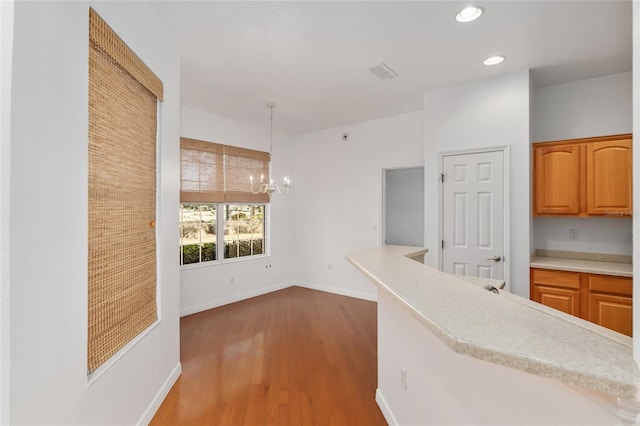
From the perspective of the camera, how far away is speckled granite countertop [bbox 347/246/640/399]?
25.4 inches

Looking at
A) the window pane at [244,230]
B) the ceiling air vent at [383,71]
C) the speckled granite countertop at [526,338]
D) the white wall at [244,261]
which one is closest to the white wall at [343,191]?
the white wall at [244,261]

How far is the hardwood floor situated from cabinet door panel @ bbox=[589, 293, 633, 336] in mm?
2151

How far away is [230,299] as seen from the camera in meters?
4.95

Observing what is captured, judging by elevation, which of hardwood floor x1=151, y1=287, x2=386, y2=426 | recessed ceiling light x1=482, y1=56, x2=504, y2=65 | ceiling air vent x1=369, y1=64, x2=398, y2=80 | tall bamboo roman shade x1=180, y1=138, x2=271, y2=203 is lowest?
hardwood floor x1=151, y1=287, x2=386, y2=426

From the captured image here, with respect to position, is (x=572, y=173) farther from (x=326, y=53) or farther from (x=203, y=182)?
(x=203, y=182)

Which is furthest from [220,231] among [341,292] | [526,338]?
[526,338]

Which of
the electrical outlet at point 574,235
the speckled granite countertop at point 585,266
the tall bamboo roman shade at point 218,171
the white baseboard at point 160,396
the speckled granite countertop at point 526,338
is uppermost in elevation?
the tall bamboo roman shade at point 218,171

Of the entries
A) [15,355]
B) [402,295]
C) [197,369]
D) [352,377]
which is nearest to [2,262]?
[15,355]

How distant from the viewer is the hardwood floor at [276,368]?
2.25 m

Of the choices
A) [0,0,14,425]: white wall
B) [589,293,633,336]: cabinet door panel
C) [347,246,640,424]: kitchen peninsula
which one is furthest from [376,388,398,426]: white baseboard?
[589,293,633,336]: cabinet door panel

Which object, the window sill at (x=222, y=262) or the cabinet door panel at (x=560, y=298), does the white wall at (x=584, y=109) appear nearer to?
the cabinet door panel at (x=560, y=298)

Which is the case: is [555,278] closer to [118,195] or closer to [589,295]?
[589,295]

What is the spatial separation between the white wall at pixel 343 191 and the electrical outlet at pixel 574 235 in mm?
2034

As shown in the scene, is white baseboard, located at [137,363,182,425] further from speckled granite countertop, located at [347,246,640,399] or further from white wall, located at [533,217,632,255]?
white wall, located at [533,217,632,255]
